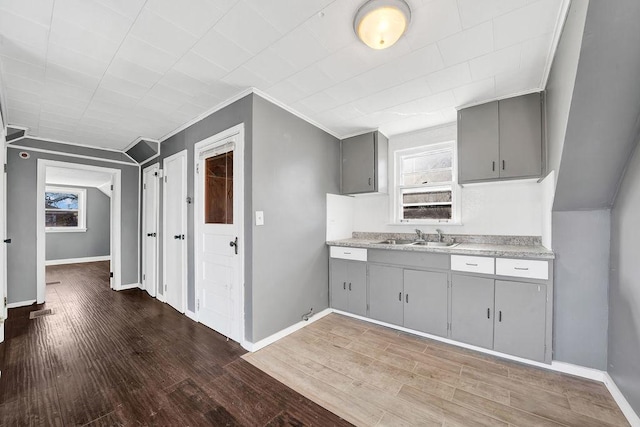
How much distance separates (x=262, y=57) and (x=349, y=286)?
2653 mm

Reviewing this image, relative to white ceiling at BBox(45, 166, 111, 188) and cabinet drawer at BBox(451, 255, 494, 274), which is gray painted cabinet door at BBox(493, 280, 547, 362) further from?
white ceiling at BBox(45, 166, 111, 188)

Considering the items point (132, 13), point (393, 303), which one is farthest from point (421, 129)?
point (132, 13)

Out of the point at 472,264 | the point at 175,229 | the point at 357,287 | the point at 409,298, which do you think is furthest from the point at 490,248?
the point at 175,229

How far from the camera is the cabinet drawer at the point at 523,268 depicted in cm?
206

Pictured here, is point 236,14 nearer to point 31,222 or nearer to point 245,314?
point 245,314

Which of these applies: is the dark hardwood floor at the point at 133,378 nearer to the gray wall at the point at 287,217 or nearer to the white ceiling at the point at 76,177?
the gray wall at the point at 287,217

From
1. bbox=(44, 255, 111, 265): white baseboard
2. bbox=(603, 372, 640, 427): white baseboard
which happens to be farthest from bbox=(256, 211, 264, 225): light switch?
bbox=(44, 255, 111, 265): white baseboard

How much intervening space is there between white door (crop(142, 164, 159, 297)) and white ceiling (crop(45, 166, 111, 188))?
1832 mm

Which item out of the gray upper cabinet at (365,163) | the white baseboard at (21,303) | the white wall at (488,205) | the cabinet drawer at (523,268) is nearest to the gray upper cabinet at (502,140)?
the white wall at (488,205)

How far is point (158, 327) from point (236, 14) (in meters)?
3.23

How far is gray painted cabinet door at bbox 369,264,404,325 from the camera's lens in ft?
9.16

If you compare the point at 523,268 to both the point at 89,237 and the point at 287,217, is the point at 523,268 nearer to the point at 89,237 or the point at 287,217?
the point at 287,217

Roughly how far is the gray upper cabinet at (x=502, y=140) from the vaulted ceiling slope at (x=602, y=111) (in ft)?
1.89

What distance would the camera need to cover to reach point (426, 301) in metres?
2.61
